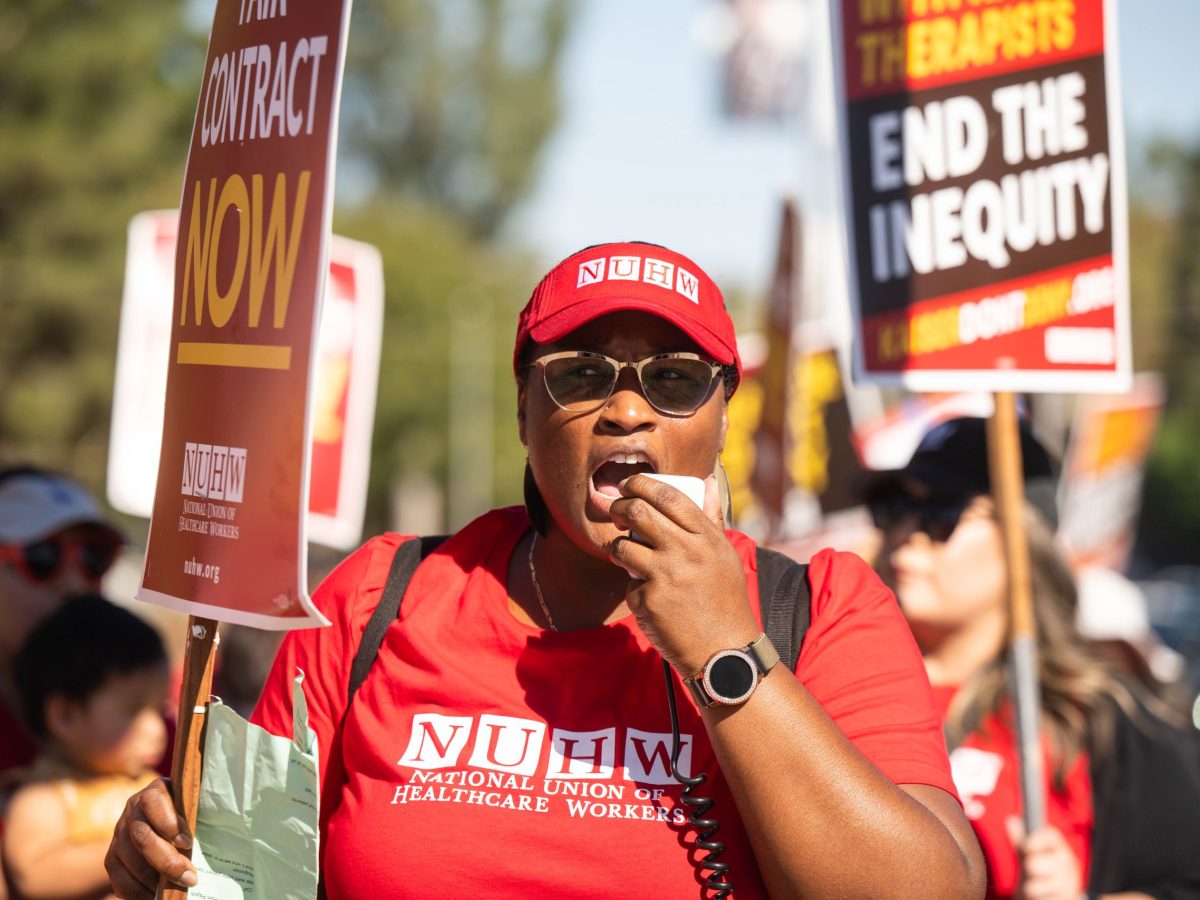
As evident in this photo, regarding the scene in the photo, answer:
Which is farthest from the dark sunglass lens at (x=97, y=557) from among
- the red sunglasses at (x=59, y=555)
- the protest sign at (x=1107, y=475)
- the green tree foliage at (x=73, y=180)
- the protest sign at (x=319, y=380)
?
the green tree foliage at (x=73, y=180)

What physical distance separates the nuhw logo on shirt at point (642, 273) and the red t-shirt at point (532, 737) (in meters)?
0.39

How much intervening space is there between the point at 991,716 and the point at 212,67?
7.11 ft

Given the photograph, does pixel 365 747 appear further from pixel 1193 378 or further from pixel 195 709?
pixel 1193 378

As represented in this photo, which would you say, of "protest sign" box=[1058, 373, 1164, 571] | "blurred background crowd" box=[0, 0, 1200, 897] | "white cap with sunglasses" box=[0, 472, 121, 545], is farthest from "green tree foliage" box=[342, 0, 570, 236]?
"white cap with sunglasses" box=[0, 472, 121, 545]

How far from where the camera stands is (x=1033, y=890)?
10.0ft

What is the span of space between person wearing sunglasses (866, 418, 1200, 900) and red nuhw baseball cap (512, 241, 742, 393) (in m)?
1.30

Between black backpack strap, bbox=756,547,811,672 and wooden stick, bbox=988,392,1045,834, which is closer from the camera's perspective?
black backpack strap, bbox=756,547,811,672

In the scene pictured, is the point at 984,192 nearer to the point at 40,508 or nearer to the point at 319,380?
the point at 40,508

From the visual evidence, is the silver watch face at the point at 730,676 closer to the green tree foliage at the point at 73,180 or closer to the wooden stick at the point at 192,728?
the wooden stick at the point at 192,728

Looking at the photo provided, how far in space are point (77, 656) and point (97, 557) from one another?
76cm

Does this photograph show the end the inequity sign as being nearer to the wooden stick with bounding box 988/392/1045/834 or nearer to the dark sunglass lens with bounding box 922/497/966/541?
the wooden stick with bounding box 988/392/1045/834

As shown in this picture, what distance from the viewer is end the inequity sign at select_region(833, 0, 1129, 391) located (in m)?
3.45

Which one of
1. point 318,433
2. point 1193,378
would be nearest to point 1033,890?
point 318,433

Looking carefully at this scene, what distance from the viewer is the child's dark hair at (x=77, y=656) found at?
→ 3.69m
